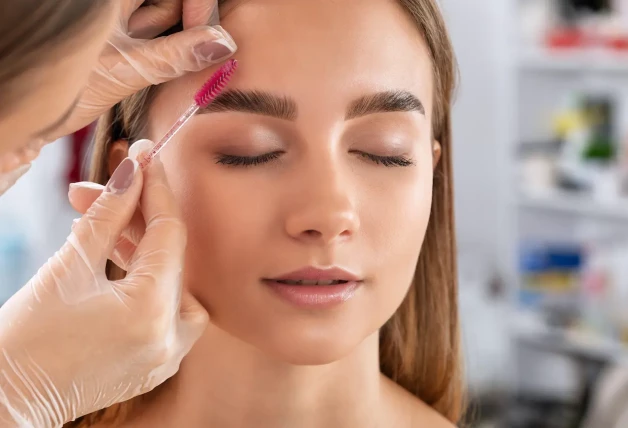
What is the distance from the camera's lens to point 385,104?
102 centimetres

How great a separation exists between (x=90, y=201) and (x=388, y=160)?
0.37m

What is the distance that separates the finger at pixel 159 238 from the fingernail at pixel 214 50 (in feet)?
0.46

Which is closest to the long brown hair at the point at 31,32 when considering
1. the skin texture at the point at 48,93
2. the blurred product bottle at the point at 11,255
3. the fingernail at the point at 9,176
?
the skin texture at the point at 48,93

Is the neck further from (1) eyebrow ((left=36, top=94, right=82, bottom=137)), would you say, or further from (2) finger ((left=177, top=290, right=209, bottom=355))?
(1) eyebrow ((left=36, top=94, right=82, bottom=137))

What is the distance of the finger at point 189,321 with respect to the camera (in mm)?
972

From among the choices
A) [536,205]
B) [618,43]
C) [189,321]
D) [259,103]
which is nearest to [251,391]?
[189,321]

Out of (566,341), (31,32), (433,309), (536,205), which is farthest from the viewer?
(536,205)

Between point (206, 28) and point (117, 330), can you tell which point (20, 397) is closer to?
point (117, 330)

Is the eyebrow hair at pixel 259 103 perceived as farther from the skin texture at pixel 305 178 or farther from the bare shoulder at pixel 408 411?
the bare shoulder at pixel 408 411

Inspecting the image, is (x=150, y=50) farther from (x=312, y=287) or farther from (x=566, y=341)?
(x=566, y=341)

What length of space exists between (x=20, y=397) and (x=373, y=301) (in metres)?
0.42

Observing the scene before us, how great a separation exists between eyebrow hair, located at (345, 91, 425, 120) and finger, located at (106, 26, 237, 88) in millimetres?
163

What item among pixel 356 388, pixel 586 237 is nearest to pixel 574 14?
pixel 586 237

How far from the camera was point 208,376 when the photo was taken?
44.2 inches
